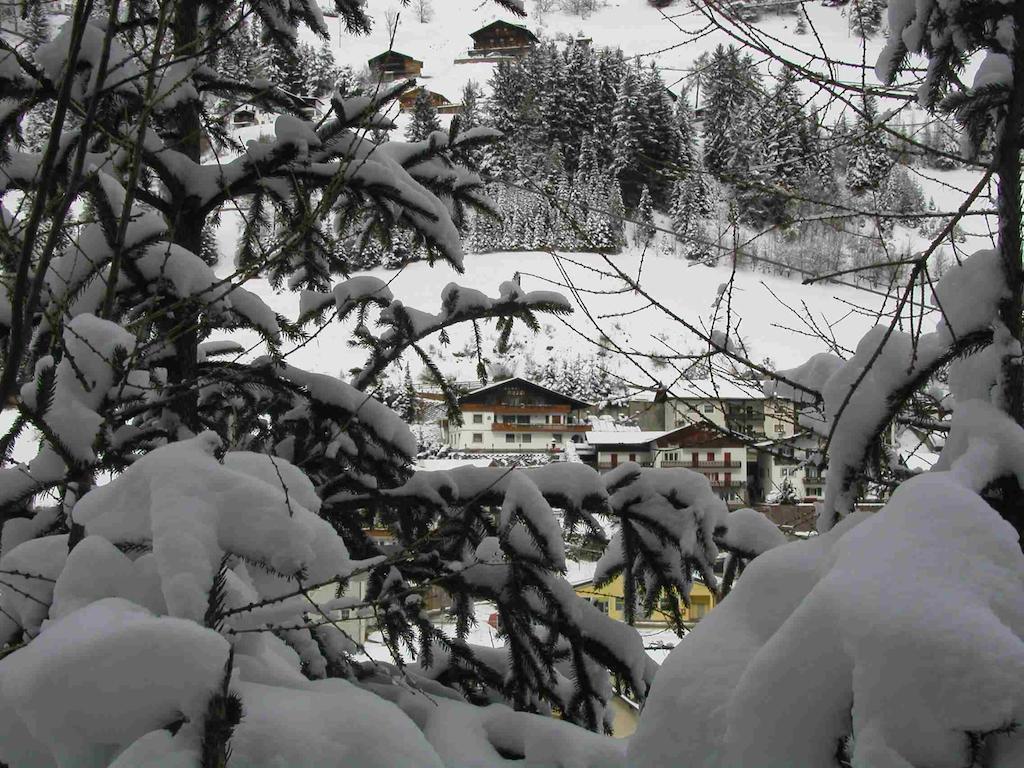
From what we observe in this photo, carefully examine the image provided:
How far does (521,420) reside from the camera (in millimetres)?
7090

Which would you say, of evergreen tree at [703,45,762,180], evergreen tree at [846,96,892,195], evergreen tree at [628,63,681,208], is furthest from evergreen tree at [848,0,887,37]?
evergreen tree at [628,63,681,208]

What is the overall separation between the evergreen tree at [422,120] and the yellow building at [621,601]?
2.87 metres

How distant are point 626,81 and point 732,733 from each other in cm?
610

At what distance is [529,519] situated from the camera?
2455 millimetres

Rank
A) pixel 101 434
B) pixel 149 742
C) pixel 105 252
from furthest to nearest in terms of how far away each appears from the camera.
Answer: pixel 105 252 → pixel 101 434 → pixel 149 742

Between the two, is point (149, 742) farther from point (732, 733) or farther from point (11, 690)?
point (732, 733)

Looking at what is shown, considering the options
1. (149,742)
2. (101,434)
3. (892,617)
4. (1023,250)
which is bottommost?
(149,742)

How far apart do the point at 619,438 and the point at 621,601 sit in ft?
9.77

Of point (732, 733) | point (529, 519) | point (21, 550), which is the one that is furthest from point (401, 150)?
point (732, 733)

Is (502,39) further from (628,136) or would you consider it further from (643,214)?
(643,214)

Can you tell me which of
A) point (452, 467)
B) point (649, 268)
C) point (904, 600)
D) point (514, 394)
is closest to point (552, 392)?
point (514, 394)

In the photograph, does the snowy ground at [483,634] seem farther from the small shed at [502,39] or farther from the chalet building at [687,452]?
the small shed at [502,39]

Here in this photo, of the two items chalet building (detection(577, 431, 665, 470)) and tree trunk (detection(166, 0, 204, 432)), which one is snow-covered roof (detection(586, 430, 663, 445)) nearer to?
chalet building (detection(577, 431, 665, 470))

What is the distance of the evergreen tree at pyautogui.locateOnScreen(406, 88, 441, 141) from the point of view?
487 cm
